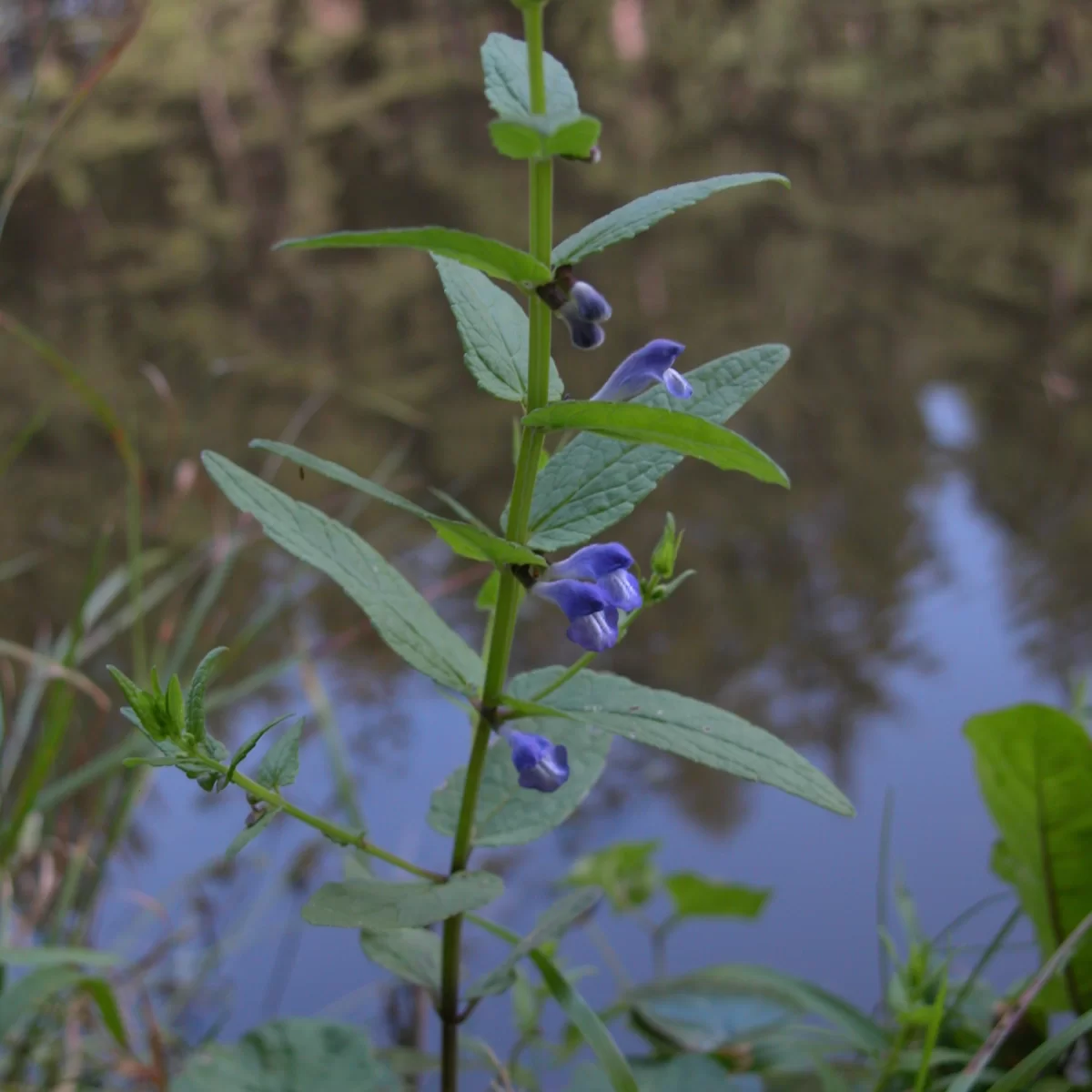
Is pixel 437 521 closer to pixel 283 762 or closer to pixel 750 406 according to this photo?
pixel 283 762

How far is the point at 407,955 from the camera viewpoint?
78 centimetres

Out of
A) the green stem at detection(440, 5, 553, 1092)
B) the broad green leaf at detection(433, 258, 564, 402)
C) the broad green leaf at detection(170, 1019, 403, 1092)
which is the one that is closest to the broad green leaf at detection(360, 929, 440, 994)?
the green stem at detection(440, 5, 553, 1092)

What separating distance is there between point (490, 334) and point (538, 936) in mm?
362

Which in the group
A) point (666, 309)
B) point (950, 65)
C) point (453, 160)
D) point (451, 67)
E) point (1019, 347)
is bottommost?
point (1019, 347)

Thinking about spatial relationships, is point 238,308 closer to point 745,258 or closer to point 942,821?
point 745,258

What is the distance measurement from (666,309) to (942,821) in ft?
6.97

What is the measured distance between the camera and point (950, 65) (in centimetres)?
634

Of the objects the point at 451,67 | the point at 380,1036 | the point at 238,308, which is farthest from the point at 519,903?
the point at 451,67

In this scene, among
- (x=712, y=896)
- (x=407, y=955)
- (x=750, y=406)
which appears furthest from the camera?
(x=750, y=406)

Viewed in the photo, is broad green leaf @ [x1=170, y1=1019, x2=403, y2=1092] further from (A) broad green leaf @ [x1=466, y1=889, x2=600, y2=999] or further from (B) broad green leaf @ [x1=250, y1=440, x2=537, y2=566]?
(B) broad green leaf @ [x1=250, y1=440, x2=537, y2=566]

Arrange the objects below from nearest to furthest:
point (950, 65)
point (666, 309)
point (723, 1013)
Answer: point (723, 1013) → point (666, 309) → point (950, 65)

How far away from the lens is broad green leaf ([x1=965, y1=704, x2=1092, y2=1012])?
91 centimetres

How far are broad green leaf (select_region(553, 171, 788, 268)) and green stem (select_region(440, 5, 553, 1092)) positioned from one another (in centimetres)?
1

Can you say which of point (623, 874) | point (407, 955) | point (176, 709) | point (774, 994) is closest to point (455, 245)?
point (176, 709)
